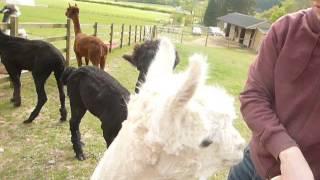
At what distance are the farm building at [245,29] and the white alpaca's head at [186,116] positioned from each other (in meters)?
38.9

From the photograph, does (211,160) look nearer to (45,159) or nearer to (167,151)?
(167,151)

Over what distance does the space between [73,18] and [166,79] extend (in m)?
8.55

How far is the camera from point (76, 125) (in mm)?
4770

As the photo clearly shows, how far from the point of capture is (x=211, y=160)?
4.86ft

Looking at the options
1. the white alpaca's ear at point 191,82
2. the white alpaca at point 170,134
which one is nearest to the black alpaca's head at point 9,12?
the white alpaca at point 170,134

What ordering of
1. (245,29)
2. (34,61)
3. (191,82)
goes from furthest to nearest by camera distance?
(245,29) → (34,61) → (191,82)

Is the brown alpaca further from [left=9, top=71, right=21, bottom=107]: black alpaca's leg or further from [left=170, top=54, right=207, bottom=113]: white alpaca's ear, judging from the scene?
[left=170, top=54, right=207, bottom=113]: white alpaca's ear

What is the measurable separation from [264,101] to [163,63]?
0.37 meters

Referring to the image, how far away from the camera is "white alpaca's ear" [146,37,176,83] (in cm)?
144

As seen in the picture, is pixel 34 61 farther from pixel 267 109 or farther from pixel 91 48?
pixel 267 109

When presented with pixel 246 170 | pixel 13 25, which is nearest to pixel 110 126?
pixel 246 170

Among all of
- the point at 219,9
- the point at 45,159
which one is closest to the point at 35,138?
the point at 45,159

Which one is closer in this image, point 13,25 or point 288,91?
point 288,91

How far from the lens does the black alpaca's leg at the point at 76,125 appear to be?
4727 mm
